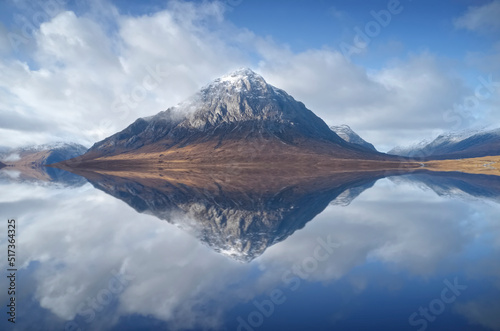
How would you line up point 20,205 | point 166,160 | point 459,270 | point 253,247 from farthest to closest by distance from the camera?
point 166,160 < point 20,205 < point 253,247 < point 459,270

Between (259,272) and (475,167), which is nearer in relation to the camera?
(259,272)

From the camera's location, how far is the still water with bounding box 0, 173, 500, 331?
939 centimetres

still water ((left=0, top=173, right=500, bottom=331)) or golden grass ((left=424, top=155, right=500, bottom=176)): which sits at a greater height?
golden grass ((left=424, top=155, right=500, bottom=176))

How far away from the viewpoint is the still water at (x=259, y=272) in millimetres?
9391

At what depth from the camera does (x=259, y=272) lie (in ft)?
42.7

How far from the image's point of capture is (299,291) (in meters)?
11.0

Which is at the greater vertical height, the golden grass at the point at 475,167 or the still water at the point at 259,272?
the golden grass at the point at 475,167

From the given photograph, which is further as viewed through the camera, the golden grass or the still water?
the golden grass

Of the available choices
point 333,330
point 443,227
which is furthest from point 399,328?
point 443,227

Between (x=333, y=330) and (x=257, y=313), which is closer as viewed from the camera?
(x=333, y=330)

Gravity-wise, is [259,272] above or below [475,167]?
below

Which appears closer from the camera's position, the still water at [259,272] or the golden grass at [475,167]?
the still water at [259,272]

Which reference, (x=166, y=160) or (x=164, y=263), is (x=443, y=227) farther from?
(x=166, y=160)

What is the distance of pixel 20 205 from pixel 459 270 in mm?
43054
